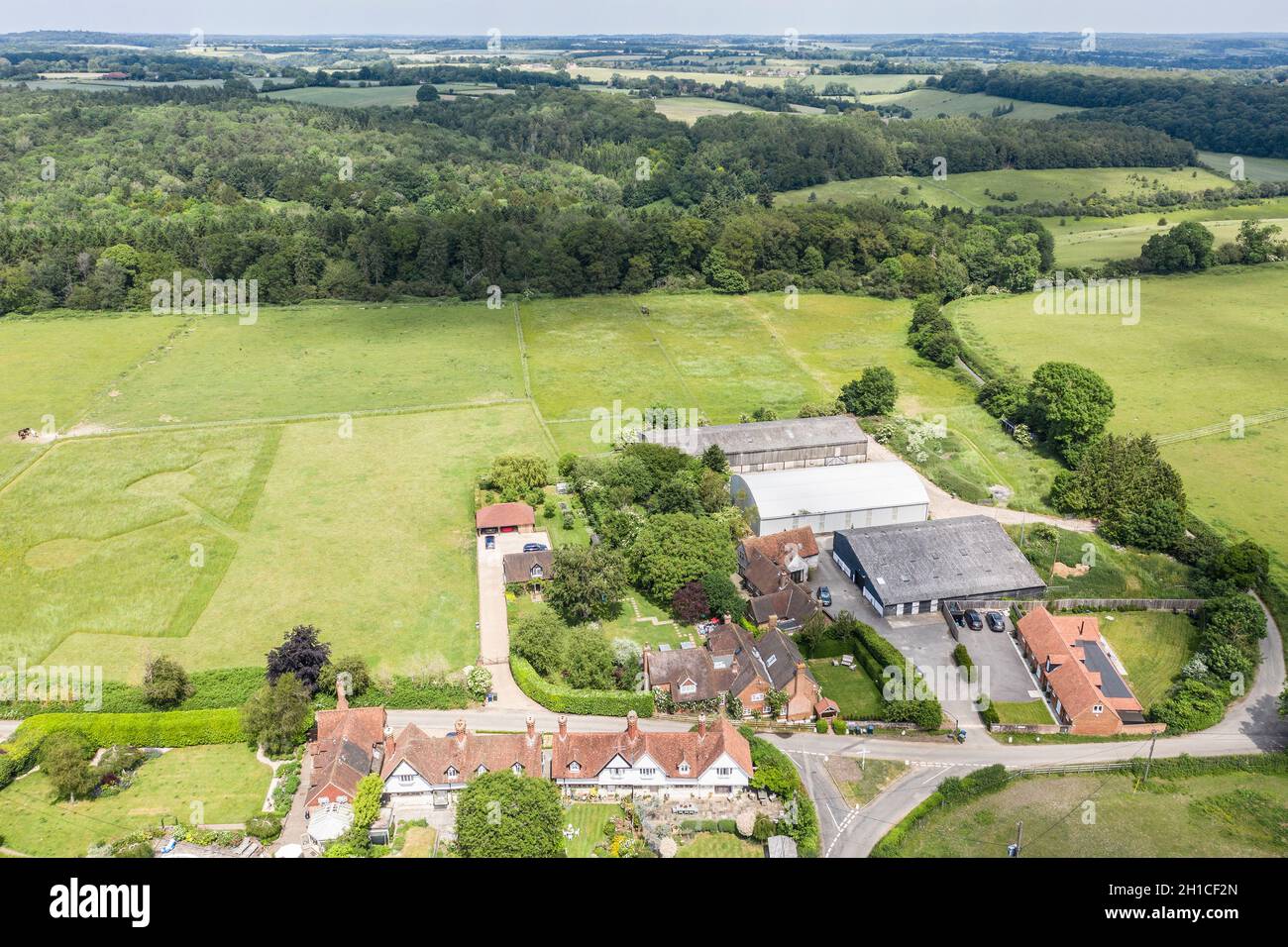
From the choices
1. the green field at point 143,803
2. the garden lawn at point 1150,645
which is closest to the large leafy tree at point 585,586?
the green field at point 143,803

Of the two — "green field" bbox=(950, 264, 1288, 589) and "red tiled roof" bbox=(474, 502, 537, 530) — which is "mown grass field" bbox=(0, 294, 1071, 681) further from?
"green field" bbox=(950, 264, 1288, 589)

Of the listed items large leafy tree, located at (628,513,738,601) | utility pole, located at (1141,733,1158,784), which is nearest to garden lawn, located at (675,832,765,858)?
large leafy tree, located at (628,513,738,601)

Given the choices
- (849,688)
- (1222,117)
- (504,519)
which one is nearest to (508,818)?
(849,688)

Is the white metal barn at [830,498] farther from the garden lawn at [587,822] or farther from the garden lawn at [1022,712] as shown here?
the garden lawn at [587,822]

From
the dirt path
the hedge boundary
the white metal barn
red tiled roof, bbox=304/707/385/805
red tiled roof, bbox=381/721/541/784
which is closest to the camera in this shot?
red tiled roof, bbox=304/707/385/805
